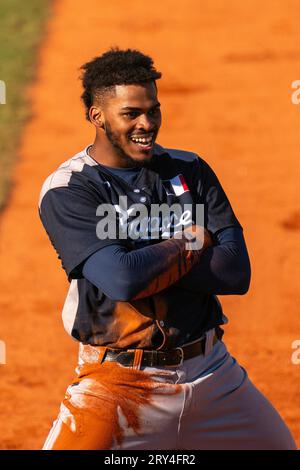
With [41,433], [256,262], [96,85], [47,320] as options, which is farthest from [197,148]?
[96,85]

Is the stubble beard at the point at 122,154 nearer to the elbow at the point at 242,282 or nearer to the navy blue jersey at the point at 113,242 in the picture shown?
the navy blue jersey at the point at 113,242

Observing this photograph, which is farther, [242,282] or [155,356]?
[242,282]

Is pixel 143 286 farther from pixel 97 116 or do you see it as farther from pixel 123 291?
pixel 97 116

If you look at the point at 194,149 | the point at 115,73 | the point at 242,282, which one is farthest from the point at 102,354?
the point at 194,149

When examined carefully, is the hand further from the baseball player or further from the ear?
the ear

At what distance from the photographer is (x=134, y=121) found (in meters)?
5.36

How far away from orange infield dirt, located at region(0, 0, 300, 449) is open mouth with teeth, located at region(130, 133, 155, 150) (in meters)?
3.08

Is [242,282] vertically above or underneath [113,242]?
underneath

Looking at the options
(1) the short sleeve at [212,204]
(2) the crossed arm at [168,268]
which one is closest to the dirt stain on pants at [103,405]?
(2) the crossed arm at [168,268]

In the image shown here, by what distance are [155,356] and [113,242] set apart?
0.57 metres

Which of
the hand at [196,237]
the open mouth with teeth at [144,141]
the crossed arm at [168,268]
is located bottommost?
the crossed arm at [168,268]

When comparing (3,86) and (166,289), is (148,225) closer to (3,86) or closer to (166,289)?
(166,289)

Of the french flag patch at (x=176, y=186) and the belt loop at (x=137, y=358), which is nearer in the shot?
the belt loop at (x=137, y=358)

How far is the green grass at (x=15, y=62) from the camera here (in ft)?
Answer: 41.9
